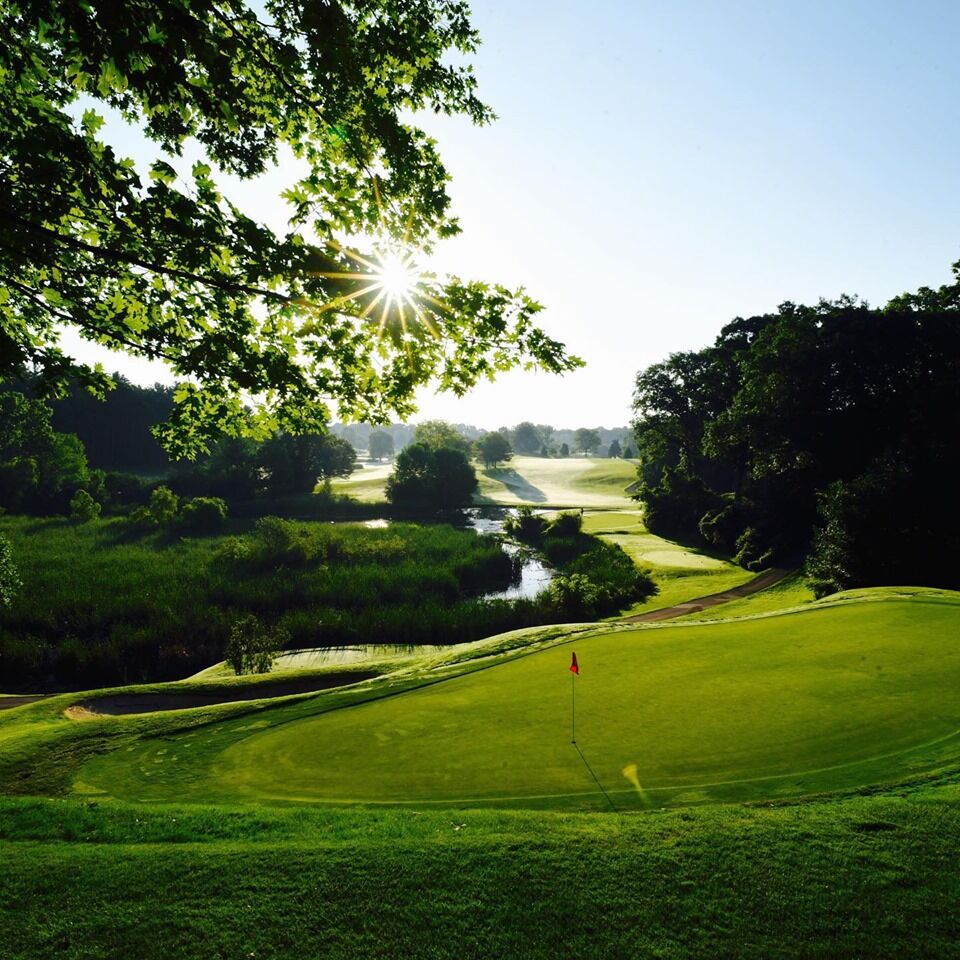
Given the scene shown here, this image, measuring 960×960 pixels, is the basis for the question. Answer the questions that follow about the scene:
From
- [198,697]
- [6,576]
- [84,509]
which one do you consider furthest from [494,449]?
[198,697]

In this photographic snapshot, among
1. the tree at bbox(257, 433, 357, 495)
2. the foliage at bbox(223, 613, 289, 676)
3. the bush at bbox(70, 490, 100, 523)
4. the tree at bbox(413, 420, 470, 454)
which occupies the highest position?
the tree at bbox(413, 420, 470, 454)

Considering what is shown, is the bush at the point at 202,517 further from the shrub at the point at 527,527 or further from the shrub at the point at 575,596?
the shrub at the point at 575,596

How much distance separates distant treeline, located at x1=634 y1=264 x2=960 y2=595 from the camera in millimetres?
22453

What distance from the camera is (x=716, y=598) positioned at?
26.0m

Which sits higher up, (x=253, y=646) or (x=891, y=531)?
(x=891, y=531)

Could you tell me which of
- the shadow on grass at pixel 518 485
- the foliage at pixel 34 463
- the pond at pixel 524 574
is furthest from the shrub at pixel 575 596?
the shadow on grass at pixel 518 485

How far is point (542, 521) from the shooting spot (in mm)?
50469

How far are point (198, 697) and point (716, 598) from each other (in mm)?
21580

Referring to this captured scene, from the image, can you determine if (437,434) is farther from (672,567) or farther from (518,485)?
(672,567)

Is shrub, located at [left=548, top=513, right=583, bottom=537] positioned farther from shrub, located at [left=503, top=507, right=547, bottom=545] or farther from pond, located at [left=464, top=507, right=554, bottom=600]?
pond, located at [left=464, top=507, right=554, bottom=600]

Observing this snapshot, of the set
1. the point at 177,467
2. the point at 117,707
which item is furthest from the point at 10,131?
the point at 177,467

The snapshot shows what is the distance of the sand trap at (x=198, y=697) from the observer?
40.2 feet

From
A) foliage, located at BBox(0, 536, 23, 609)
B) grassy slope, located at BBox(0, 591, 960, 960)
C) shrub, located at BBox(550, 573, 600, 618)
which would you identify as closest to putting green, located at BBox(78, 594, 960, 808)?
grassy slope, located at BBox(0, 591, 960, 960)

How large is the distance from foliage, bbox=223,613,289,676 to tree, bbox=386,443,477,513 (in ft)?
140
